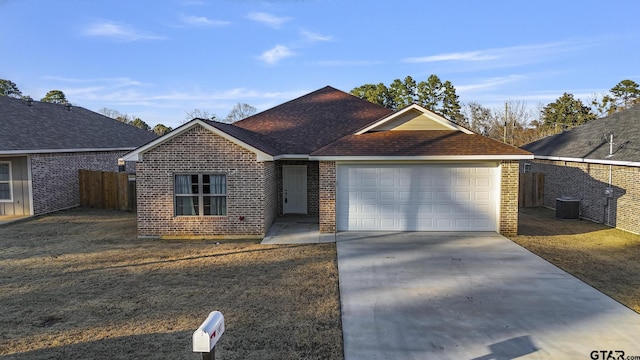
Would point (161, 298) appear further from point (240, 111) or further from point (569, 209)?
point (240, 111)

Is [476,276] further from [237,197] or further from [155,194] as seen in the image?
[155,194]

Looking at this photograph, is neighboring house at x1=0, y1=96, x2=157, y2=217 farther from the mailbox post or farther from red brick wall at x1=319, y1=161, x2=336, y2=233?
the mailbox post

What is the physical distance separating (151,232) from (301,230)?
16.4 ft

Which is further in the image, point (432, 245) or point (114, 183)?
point (114, 183)

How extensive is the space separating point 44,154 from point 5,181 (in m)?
1.89

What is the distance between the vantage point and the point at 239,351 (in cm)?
548

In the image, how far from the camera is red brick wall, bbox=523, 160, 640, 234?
1336cm

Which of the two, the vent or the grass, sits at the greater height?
the vent

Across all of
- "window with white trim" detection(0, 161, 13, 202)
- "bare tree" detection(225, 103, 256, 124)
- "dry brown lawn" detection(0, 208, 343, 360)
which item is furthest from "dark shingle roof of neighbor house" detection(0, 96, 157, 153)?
"bare tree" detection(225, 103, 256, 124)

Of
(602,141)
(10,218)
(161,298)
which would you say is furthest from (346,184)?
(10,218)

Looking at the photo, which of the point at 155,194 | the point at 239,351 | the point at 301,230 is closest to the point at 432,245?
the point at 301,230

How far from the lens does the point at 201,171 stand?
42.8 ft

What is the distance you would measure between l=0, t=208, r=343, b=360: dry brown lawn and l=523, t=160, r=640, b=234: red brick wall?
1047 cm

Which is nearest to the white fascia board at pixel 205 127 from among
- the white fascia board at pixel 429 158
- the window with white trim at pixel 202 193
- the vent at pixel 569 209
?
the window with white trim at pixel 202 193
